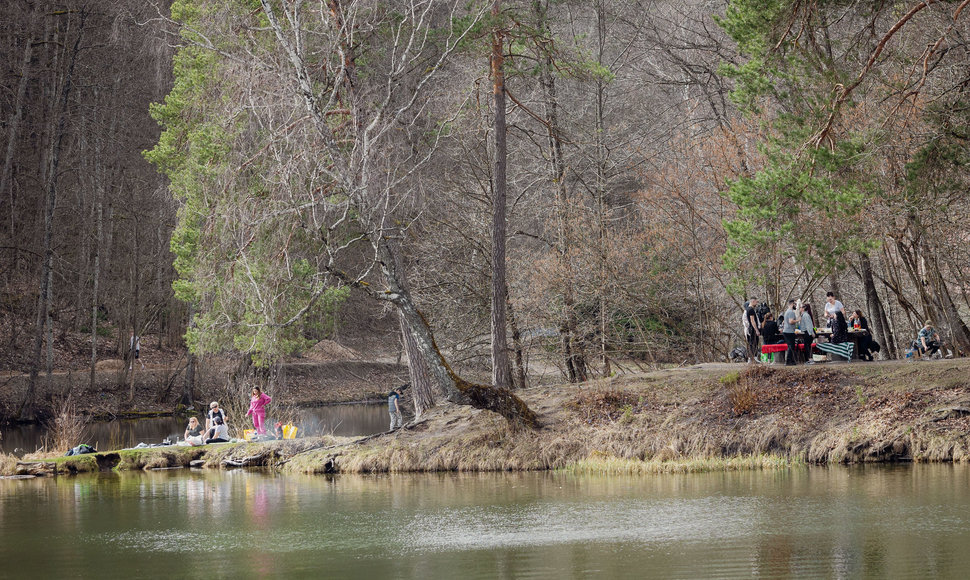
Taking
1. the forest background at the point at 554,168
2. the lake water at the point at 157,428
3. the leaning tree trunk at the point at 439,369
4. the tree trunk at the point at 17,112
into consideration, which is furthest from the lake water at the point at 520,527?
the tree trunk at the point at 17,112

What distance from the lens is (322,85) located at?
2352cm

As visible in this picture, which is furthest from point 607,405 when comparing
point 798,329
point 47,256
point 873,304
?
point 47,256

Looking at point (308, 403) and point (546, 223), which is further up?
point (546, 223)

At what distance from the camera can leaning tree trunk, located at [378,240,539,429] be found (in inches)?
798

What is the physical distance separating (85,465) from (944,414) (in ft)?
62.5

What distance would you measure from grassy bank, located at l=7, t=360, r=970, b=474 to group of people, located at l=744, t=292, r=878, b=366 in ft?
3.11

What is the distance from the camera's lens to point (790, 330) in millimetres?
22250

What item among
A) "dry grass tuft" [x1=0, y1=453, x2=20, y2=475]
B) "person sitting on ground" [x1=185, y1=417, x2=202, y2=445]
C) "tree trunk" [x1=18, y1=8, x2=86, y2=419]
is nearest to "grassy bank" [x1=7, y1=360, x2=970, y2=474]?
"person sitting on ground" [x1=185, y1=417, x2=202, y2=445]

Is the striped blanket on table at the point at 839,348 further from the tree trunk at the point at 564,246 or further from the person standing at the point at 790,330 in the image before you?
the tree trunk at the point at 564,246

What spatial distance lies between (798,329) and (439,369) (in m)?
8.23

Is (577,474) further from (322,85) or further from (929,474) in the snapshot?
(322,85)

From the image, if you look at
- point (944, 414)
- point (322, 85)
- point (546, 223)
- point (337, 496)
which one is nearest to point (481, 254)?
point (546, 223)

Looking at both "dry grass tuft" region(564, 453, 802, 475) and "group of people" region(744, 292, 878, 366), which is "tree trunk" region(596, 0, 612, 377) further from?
"dry grass tuft" region(564, 453, 802, 475)

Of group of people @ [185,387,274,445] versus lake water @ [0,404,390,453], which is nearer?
group of people @ [185,387,274,445]
